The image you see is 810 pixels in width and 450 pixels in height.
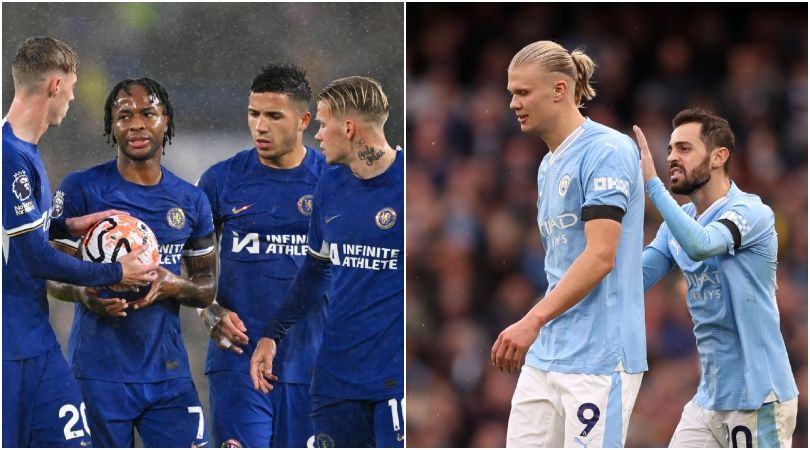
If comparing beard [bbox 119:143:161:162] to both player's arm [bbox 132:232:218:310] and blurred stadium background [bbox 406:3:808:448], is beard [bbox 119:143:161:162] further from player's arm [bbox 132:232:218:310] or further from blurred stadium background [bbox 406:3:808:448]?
blurred stadium background [bbox 406:3:808:448]

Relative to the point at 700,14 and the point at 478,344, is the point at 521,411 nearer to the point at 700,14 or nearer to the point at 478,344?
the point at 478,344

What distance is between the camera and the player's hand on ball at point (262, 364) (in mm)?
5293

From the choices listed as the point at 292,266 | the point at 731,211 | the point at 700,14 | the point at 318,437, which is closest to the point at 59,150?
the point at 292,266

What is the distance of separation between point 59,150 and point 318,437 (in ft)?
5.57

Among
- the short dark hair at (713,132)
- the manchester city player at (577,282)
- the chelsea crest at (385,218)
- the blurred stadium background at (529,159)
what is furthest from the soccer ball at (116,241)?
the short dark hair at (713,132)

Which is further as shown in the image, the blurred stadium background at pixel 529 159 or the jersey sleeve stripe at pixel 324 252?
the blurred stadium background at pixel 529 159

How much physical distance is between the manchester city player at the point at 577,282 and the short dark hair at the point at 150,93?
5.61 feet

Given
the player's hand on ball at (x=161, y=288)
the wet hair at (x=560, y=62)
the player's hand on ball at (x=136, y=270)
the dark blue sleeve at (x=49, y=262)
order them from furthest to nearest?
the player's hand on ball at (x=161, y=288)
the player's hand on ball at (x=136, y=270)
the dark blue sleeve at (x=49, y=262)
the wet hair at (x=560, y=62)

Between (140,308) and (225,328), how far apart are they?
1.29 ft

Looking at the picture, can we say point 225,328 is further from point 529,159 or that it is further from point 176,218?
point 529,159

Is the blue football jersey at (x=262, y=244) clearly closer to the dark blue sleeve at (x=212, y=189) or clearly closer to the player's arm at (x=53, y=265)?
the dark blue sleeve at (x=212, y=189)

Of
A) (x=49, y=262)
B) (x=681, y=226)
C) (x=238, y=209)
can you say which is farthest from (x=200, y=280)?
(x=681, y=226)

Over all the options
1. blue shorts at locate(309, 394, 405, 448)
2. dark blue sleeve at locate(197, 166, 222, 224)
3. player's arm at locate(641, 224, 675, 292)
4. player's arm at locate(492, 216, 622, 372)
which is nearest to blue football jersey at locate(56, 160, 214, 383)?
dark blue sleeve at locate(197, 166, 222, 224)

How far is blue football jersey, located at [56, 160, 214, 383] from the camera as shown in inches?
202
